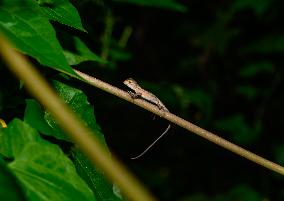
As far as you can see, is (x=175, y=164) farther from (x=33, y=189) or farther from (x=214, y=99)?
(x=33, y=189)

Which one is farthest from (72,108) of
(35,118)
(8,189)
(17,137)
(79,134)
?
(79,134)

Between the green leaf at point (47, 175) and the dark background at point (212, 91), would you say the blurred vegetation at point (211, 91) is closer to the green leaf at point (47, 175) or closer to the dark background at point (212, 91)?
the dark background at point (212, 91)

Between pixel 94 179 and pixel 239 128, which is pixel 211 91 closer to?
pixel 239 128

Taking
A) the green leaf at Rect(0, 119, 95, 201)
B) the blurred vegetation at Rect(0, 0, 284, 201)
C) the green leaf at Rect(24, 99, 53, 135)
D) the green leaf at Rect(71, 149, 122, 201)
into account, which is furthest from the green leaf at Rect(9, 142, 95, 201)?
the blurred vegetation at Rect(0, 0, 284, 201)

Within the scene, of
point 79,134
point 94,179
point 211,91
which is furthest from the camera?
point 211,91

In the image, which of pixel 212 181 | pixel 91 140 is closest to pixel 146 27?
pixel 212 181

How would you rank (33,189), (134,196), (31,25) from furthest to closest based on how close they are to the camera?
(31,25), (33,189), (134,196)
